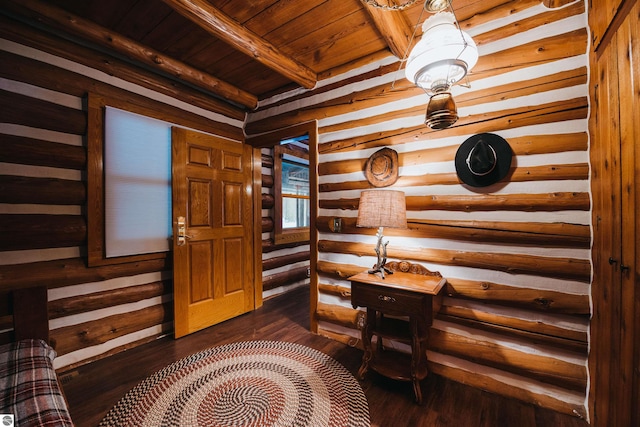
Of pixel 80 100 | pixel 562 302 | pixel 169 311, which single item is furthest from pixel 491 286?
pixel 80 100

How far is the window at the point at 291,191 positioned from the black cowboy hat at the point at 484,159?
2915 millimetres

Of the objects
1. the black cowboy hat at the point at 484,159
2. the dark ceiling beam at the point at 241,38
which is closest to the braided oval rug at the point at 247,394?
the black cowboy hat at the point at 484,159

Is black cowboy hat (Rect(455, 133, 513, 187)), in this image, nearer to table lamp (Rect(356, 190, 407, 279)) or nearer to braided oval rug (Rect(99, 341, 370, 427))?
table lamp (Rect(356, 190, 407, 279))

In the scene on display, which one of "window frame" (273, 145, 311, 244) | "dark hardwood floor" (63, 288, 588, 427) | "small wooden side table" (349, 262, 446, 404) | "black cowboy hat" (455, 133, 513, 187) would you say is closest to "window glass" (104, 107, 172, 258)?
"dark hardwood floor" (63, 288, 588, 427)

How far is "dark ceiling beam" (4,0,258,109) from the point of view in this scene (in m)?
2.01

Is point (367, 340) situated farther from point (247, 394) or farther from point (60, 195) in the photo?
point (60, 195)

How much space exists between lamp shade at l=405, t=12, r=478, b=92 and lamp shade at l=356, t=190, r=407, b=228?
86cm

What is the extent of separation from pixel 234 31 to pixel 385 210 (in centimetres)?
205

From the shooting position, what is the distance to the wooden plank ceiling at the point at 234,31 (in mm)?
2047

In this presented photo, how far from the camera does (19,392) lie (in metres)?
1.14

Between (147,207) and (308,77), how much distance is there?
7.64ft

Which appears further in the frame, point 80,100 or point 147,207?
point 147,207

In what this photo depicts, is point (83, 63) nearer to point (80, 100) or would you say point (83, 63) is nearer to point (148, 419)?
point (80, 100)

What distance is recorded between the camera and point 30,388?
117 centimetres
